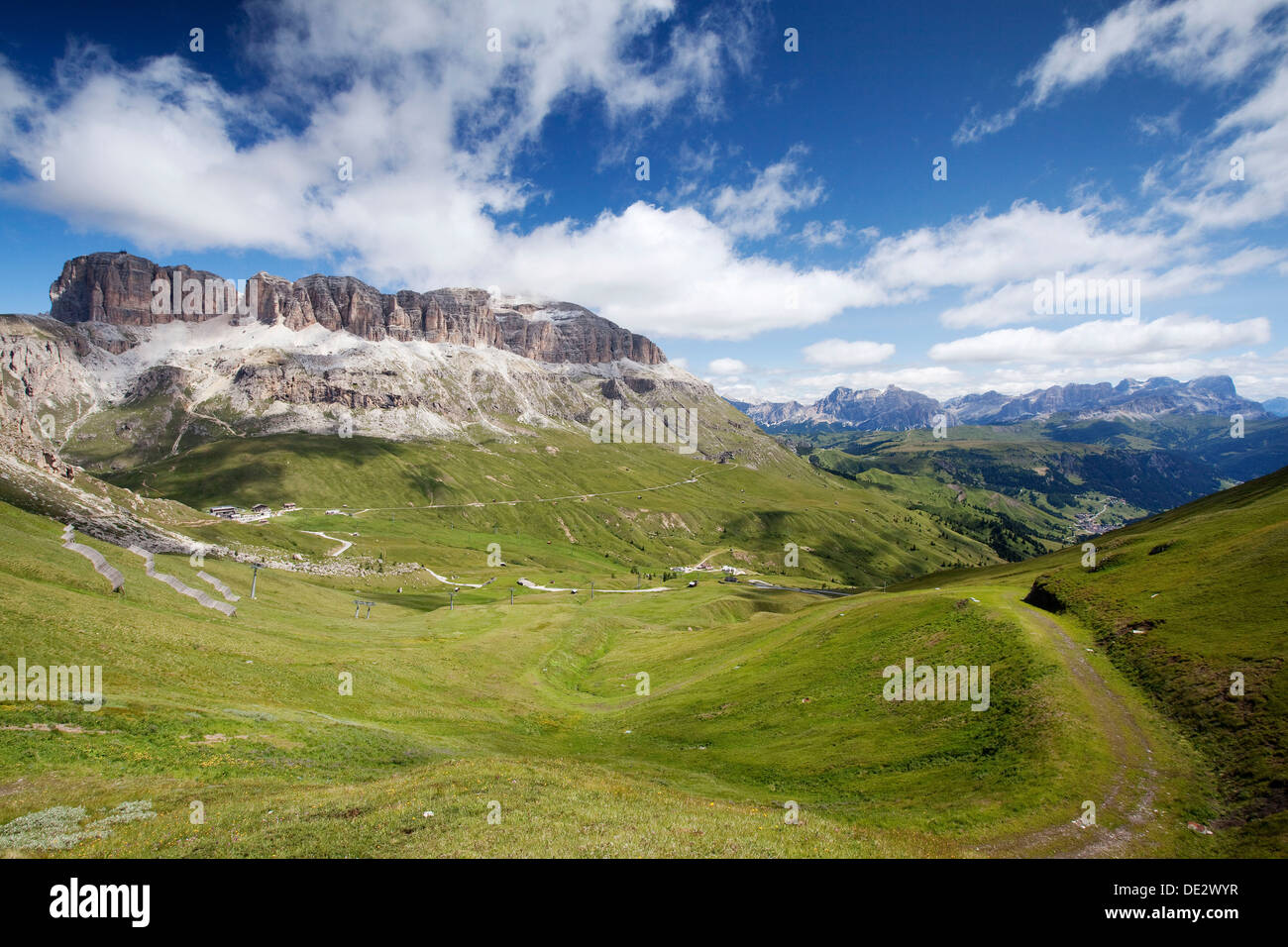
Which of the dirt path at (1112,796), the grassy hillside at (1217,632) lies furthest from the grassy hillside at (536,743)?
the grassy hillside at (1217,632)

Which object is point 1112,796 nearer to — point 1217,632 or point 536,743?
point 1217,632

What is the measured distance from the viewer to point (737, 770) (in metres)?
41.0

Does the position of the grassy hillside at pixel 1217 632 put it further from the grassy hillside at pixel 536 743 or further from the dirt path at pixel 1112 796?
the dirt path at pixel 1112 796

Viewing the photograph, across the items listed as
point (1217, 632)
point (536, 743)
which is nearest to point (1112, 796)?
point (1217, 632)

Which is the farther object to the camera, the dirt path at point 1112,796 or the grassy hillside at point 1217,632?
the grassy hillside at point 1217,632

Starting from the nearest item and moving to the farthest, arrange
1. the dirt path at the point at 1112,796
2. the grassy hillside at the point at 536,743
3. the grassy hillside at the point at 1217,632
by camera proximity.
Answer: the grassy hillside at the point at 536,743 → the dirt path at the point at 1112,796 → the grassy hillside at the point at 1217,632

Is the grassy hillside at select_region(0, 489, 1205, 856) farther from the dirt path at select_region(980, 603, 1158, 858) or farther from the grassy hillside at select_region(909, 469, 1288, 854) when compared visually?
the grassy hillside at select_region(909, 469, 1288, 854)

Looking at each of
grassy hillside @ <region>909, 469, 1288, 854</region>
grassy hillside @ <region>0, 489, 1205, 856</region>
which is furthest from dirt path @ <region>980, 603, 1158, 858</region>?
grassy hillside @ <region>909, 469, 1288, 854</region>

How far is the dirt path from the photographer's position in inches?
1021

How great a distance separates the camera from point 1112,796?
30016 mm

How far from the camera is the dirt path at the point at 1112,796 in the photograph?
25.9 m

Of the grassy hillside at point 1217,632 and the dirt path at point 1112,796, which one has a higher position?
the grassy hillside at point 1217,632
